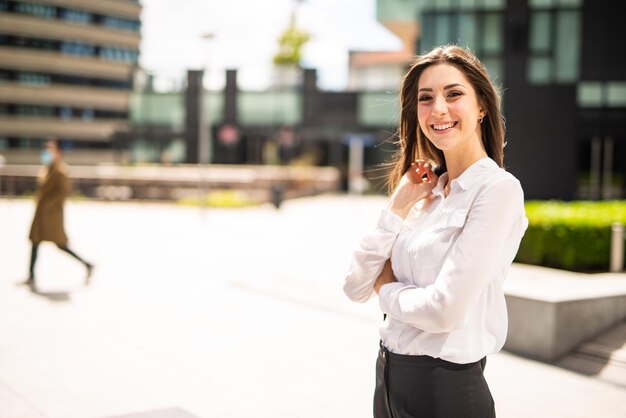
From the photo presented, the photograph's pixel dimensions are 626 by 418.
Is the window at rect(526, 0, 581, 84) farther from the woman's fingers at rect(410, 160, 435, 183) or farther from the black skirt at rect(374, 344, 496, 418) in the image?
the black skirt at rect(374, 344, 496, 418)

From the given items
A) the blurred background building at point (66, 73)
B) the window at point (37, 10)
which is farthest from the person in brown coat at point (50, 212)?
the window at point (37, 10)

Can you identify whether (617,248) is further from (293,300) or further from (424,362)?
(424,362)

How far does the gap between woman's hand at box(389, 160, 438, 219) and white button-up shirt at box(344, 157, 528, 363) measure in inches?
1.2

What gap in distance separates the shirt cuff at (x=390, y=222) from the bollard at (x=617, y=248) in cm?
915

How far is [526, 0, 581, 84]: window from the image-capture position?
27281 millimetres

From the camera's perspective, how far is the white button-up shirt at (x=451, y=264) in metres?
2.05

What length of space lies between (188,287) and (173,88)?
47.1 metres

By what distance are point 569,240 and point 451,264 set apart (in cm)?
963

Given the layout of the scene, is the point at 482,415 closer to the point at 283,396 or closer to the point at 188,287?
the point at 283,396

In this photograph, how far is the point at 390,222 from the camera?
2316 millimetres

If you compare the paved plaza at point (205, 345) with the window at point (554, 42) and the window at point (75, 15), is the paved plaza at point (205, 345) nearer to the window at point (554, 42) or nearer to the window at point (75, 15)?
the window at point (554, 42)

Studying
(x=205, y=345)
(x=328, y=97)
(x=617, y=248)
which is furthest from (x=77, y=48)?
(x=205, y=345)

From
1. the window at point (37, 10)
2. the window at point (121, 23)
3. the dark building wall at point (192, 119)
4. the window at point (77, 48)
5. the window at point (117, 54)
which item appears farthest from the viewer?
the window at point (117, 54)

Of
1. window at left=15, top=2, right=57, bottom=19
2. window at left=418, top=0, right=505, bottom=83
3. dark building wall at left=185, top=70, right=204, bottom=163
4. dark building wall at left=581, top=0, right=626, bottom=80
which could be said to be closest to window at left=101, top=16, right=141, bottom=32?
window at left=15, top=2, right=57, bottom=19
